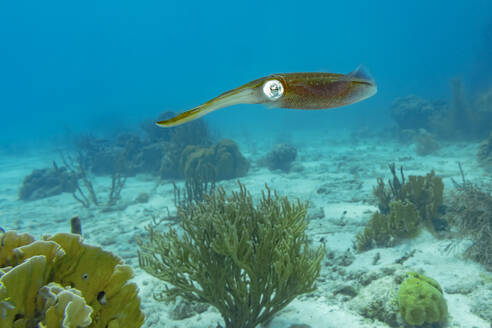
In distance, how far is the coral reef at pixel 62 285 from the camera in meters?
1.30

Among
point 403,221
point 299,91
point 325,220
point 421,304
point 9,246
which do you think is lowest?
point 421,304

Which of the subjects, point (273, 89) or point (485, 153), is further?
point (485, 153)

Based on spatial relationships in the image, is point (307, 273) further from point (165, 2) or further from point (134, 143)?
point (165, 2)

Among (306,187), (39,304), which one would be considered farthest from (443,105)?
(39,304)

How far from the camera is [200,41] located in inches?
6009

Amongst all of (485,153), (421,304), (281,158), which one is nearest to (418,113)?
(485,153)

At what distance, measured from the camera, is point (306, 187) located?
9.41 metres

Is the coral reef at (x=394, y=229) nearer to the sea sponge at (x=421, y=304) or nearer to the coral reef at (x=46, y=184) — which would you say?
the sea sponge at (x=421, y=304)

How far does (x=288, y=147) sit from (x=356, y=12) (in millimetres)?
158692

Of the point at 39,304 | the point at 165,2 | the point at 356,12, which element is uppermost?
the point at 165,2

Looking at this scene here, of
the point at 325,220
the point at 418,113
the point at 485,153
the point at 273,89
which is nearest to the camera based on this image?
the point at 273,89

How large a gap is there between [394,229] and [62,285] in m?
5.09

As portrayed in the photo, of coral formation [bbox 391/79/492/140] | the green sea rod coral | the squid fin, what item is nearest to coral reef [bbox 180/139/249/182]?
the green sea rod coral

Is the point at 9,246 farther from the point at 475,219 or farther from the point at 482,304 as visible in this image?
the point at 475,219
